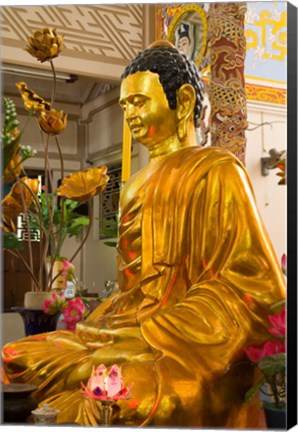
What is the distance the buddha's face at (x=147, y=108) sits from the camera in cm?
209

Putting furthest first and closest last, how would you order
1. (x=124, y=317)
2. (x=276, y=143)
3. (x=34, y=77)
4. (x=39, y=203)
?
(x=34, y=77)
(x=39, y=203)
(x=124, y=317)
(x=276, y=143)

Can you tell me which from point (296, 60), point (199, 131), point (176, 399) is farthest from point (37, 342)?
point (296, 60)

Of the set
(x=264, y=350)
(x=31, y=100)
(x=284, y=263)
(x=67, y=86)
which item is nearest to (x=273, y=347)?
(x=264, y=350)

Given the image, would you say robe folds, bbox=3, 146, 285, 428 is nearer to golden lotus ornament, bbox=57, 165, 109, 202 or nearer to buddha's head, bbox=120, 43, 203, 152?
buddha's head, bbox=120, 43, 203, 152

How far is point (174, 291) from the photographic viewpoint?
1938 mm

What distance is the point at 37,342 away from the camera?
6.49 feet

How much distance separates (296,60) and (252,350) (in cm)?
69

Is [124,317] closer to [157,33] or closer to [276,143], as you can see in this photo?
[276,143]

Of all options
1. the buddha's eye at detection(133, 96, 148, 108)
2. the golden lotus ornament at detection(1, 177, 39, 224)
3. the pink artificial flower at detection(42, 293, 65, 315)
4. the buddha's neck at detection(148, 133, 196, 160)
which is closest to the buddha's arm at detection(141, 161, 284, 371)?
the buddha's neck at detection(148, 133, 196, 160)

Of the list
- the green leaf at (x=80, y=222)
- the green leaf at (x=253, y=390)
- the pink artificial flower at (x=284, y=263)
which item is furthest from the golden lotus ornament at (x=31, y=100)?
the green leaf at (x=253, y=390)

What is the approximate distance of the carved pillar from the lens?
216cm

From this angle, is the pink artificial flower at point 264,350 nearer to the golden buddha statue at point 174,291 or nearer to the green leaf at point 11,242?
the golden buddha statue at point 174,291

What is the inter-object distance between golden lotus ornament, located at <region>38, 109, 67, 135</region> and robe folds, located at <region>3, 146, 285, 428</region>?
1.08 feet

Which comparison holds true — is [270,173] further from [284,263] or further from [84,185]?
[84,185]
